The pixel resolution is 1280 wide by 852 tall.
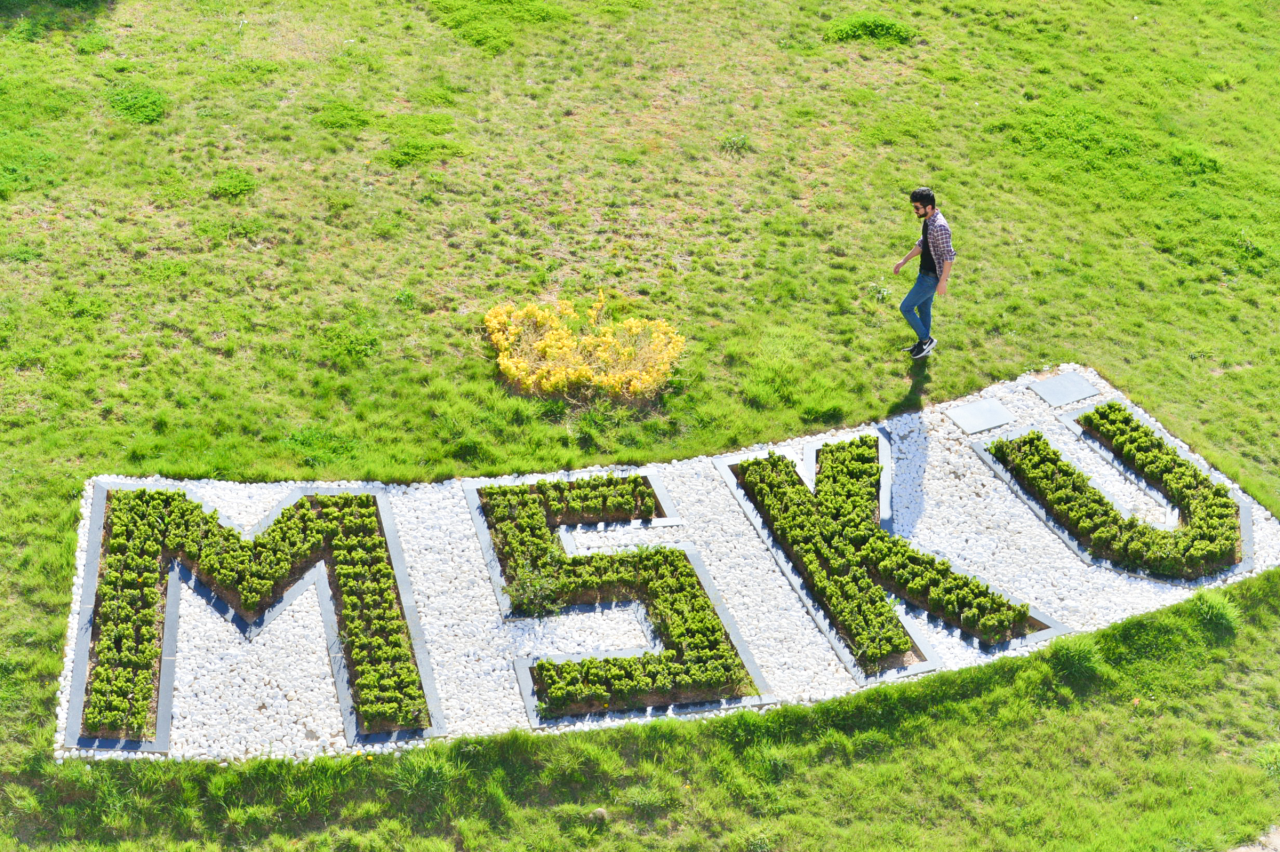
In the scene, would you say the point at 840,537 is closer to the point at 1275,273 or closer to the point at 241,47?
the point at 1275,273

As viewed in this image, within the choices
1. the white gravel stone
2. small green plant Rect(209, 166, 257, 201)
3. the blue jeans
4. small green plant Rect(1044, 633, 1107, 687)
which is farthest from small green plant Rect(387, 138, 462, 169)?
small green plant Rect(1044, 633, 1107, 687)

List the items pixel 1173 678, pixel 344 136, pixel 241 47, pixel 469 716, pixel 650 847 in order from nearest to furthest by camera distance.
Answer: pixel 650 847 → pixel 469 716 → pixel 1173 678 → pixel 344 136 → pixel 241 47

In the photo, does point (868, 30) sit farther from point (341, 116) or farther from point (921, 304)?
point (341, 116)

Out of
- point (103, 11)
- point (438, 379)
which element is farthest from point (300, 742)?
point (103, 11)

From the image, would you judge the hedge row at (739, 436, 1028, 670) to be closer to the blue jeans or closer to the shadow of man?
the shadow of man

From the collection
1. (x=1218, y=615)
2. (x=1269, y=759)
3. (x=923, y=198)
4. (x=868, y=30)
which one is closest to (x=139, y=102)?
(x=923, y=198)
